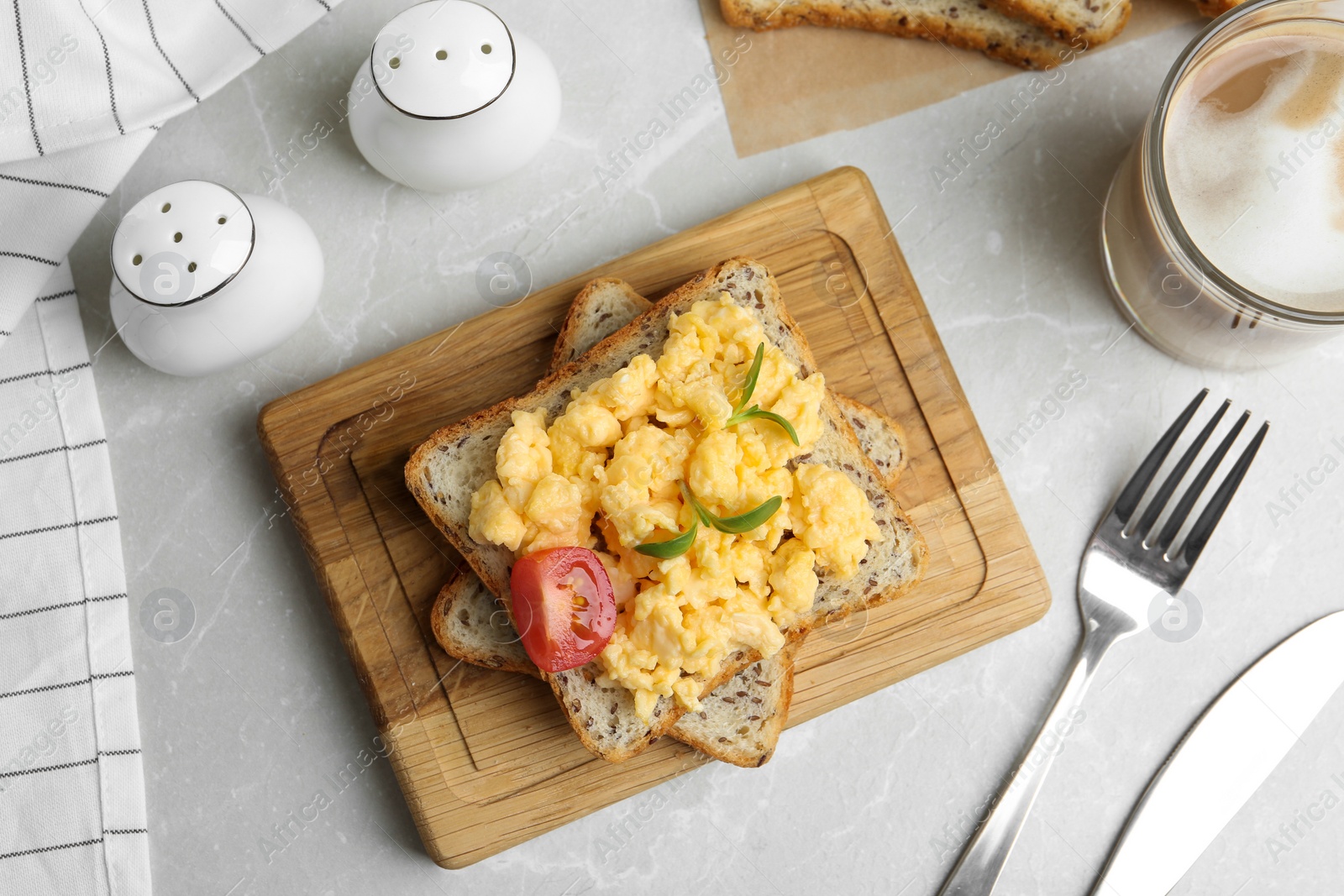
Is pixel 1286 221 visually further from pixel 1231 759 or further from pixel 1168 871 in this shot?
pixel 1168 871

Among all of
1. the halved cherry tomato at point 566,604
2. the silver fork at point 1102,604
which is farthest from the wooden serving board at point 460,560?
the halved cherry tomato at point 566,604

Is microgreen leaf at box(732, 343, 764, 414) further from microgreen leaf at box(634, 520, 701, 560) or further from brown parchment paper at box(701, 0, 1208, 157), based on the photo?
brown parchment paper at box(701, 0, 1208, 157)

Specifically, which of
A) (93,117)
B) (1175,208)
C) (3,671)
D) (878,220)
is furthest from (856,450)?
(3,671)

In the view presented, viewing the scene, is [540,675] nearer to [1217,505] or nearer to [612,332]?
[612,332]

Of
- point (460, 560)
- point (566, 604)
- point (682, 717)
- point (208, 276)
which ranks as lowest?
point (682, 717)

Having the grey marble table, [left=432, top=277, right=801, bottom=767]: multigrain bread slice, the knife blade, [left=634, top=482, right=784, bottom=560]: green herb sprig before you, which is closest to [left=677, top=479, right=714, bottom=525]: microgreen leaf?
[left=634, top=482, right=784, bottom=560]: green herb sprig

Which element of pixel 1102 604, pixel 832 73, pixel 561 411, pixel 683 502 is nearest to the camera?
pixel 683 502

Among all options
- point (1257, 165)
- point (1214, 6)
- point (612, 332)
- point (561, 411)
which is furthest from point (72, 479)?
point (1214, 6)
